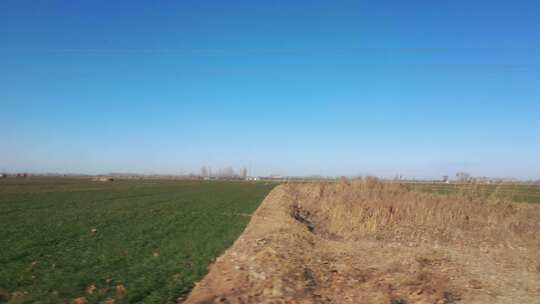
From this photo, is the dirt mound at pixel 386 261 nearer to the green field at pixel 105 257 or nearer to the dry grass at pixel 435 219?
the dry grass at pixel 435 219

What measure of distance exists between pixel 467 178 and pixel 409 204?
9987 mm

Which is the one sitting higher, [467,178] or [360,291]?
[467,178]

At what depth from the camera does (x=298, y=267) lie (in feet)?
30.3

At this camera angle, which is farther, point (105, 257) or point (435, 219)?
point (435, 219)

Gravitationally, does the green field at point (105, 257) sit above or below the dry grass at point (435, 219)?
below

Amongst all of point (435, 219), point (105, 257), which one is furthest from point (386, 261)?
point (435, 219)

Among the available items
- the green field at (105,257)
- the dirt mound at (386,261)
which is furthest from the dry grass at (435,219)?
the green field at (105,257)

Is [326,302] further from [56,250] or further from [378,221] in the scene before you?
[378,221]

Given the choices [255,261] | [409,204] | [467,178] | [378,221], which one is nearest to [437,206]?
[409,204]

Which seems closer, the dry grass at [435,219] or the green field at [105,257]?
the green field at [105,257]

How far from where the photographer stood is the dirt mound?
7.52 meters

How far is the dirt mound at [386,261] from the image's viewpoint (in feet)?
24.7

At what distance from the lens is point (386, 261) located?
10328 millimetres

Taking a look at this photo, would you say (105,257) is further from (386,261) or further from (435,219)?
(435,219)
